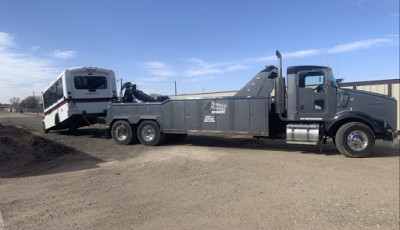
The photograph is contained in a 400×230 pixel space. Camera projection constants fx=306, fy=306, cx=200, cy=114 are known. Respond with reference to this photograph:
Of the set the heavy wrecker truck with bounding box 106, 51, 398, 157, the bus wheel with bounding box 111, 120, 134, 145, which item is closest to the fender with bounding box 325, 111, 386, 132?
the heavy wrecker truck with bounding box 106, 51, 398, 157

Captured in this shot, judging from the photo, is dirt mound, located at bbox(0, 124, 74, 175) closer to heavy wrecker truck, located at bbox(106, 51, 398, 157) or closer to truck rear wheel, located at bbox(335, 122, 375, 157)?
heavy wrecker truck, located at bbox(106, 51, 398, 157)

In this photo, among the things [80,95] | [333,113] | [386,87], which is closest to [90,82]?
[80,95]

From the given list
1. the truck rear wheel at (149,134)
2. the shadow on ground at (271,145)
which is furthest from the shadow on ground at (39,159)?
the shadow on ground at (271,145)

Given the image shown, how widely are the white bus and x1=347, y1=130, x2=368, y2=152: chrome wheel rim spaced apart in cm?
1106

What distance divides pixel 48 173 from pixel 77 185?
1.91 metres

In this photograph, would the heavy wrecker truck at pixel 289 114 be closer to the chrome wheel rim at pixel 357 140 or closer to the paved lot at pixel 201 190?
the chrome wheel rim at pixel 357 140

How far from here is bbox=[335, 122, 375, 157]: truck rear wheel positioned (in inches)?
353

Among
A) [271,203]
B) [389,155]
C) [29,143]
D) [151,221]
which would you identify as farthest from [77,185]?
[389,155]

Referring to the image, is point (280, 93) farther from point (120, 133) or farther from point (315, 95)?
point (120, 133)

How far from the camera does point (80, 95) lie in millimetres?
14430

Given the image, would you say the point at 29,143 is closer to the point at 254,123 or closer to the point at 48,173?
the point at 48,173

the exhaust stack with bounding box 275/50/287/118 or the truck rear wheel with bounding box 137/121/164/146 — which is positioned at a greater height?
the exhaust stack with bounding box 275/50/287/118

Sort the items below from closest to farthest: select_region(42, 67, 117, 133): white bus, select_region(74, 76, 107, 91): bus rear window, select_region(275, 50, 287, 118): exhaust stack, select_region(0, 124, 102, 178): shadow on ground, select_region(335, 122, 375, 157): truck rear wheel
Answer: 1. select_region(0, 124, 102, 178): shadow on ground
2. select_region(335, 122, 375, 157): truck rear wheel
3. select_region(275, 50, 287, 118): exhaust stack
4. select_region(42, 67, 117, 133): white bus
5. select_region(74, 76, 107, 91): bus rear window

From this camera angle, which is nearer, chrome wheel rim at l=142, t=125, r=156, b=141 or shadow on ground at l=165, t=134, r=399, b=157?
shadow on ground at l=165, t=134, r=399, b=157
